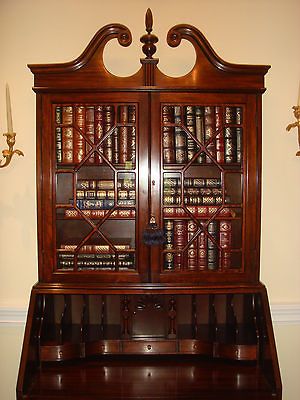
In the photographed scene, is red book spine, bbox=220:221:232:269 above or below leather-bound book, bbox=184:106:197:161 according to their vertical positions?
below

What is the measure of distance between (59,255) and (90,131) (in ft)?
1.98

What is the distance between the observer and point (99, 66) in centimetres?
158

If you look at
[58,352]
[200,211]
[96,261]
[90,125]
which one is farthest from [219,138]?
[58,352]

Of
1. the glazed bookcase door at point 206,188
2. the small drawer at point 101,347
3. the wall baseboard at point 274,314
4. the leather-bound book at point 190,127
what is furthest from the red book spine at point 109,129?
the wall baseboard at point 274,314

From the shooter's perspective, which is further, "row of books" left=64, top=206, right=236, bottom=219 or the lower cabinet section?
"row of books" left=64, top=206, right=236, bottom=219

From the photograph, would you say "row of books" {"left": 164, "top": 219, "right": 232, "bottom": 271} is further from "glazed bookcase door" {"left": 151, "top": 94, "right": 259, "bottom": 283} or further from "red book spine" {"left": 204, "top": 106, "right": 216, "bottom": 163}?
"red book spine" {"left": 204, "top": 106, "right": 216, "bottom": 163}

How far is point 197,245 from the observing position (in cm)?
165

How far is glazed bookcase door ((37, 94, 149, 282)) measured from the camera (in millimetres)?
1607

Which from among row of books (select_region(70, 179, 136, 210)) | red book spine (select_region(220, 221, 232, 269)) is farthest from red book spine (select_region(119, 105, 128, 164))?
red book spine (select_region(220, 221, 232, 269))

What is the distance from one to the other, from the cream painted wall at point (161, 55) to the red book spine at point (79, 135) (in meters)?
0.50

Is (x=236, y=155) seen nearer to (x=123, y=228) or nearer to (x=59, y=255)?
(x=123, y=228)

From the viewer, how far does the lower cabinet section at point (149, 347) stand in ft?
4.85

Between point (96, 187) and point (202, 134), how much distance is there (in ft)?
1.85

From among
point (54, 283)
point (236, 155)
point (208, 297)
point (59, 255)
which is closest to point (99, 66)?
point (236, 155)
